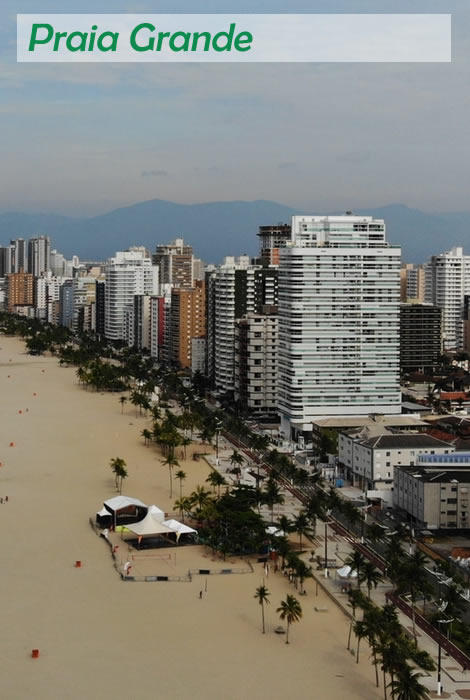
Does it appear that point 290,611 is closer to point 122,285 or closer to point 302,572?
point 302,572

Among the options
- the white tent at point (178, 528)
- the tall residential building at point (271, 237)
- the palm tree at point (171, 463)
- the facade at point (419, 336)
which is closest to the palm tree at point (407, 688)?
the white tent at point (178, 528)

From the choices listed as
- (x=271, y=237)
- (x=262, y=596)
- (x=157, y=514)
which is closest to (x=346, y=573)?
(x=262, y=596)

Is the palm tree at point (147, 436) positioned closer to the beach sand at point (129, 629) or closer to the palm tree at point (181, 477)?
the palm tree at point (181, 477)

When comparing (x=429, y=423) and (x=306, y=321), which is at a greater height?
(x=306, y=321)

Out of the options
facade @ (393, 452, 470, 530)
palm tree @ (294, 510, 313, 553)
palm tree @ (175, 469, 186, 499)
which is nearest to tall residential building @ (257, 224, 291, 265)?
palm tree @ (175, 469, 186, 499)

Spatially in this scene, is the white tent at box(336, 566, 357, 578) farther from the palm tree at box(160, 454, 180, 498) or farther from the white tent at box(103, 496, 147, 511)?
the palm tree at box(160, 454, 180, 498)

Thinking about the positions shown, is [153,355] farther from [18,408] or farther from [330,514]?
[330,514]

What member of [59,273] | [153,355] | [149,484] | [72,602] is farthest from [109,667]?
[59,273]
